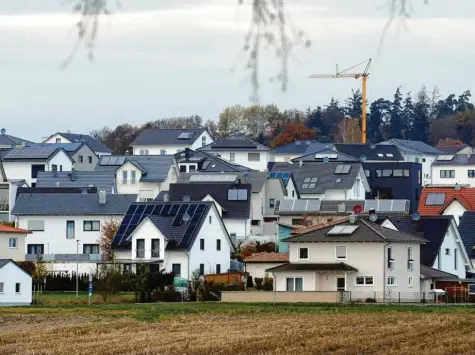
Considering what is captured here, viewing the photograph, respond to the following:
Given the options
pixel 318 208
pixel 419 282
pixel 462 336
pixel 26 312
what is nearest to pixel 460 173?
pixel 318 208

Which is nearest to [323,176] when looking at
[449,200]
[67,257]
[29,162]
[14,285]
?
[449,200]

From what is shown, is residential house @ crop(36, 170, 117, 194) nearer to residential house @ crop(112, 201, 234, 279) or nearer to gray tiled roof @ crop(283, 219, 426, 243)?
residential house @ crop(112, 201, 234, 279)

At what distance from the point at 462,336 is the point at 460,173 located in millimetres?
91538

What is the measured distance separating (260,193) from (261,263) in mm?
24463

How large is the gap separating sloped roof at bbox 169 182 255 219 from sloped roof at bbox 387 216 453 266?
18.1 metres

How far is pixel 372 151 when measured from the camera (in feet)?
424

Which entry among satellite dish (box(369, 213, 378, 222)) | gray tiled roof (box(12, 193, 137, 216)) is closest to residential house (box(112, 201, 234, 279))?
gray tiled roof (box(12, 193, 137, 216))

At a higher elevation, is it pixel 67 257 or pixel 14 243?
pixel 14 243

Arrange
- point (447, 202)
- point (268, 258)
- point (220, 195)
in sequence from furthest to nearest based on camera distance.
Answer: point (220, 195), point (447, 202), point (268, 258)

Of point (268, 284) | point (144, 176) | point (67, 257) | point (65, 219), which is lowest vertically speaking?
point (268, 284)

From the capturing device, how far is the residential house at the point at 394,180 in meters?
113

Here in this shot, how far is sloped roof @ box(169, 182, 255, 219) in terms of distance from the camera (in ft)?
285

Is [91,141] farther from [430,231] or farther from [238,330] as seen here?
[238,330]

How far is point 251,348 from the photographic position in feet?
105
